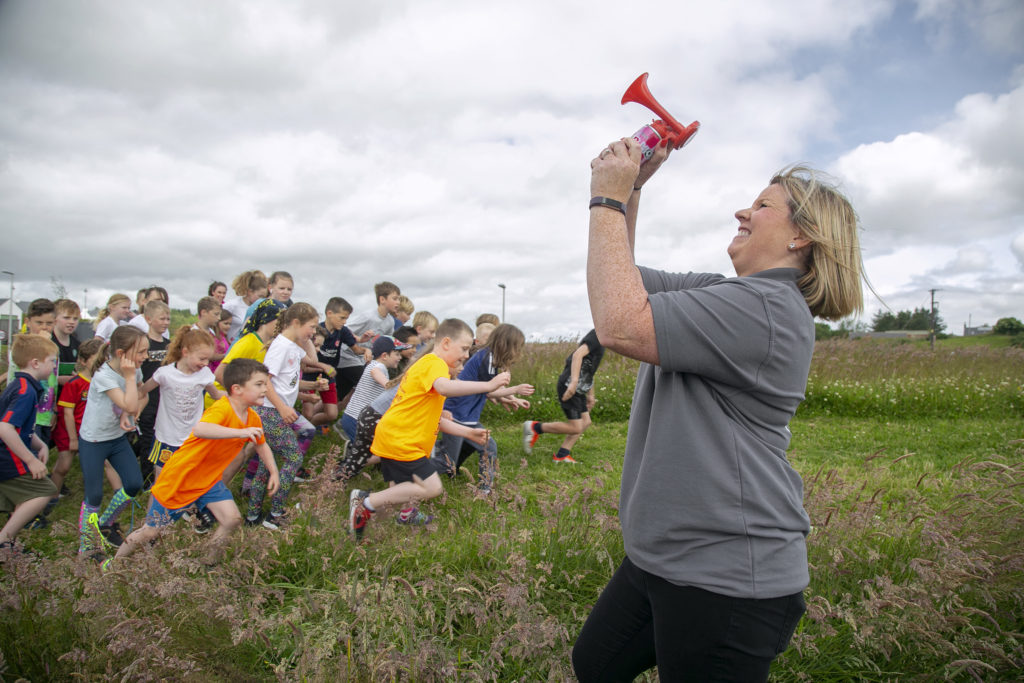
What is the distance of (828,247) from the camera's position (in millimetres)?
1723

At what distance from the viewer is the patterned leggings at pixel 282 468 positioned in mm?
5211

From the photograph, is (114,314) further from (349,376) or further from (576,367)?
(576,367)

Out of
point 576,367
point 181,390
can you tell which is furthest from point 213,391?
point 576,367

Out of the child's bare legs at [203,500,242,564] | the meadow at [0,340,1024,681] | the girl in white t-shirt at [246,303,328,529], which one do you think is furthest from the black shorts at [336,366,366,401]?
the child's bare legs at [203,500,242,564]

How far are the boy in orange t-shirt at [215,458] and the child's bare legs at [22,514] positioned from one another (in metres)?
0.88

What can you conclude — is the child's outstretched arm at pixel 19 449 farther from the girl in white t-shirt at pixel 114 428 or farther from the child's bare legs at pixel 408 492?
the child's bare legs at pixel 408 492

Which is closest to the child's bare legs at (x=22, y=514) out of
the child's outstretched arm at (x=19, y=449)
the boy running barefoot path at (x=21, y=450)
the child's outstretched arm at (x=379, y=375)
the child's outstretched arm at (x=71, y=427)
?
the boy running barefoot path at (x=21, y=450)

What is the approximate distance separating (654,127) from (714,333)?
2.86 feet

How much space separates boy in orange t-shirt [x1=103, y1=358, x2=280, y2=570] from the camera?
424 cm

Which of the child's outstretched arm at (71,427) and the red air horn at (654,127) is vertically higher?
the red air horn at (654,127)

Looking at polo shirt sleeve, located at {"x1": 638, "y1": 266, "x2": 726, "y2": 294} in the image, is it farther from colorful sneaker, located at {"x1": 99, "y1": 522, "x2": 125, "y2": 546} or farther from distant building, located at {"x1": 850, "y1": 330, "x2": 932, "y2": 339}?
distant building, located at {"x1": 850, "y1": 330, "x2": 932, "y2": 339}

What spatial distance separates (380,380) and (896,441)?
23.3 feet

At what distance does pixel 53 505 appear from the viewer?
18.9ft

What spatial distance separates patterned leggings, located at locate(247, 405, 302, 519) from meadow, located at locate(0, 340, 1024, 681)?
120cm
